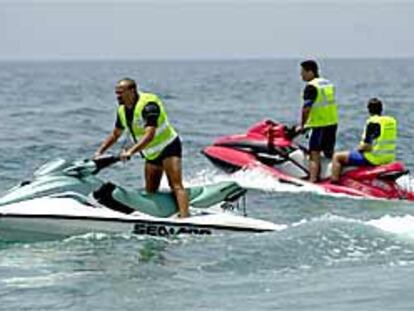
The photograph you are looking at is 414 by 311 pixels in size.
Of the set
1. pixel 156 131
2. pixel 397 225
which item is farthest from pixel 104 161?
pixel 397 225

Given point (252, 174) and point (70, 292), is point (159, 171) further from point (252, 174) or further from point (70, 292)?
point (252, 174)

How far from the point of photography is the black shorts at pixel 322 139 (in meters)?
13.5

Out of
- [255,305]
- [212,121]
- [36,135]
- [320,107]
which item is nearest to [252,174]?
[320,107]

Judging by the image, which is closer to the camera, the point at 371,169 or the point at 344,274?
the point at 344,274

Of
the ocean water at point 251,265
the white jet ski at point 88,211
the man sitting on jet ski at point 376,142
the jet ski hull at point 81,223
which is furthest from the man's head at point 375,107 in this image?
the jet ski hull at point 81,223

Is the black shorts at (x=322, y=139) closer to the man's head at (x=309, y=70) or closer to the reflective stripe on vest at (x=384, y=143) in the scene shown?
the reflective stripe on vest at (x=384, y=143)

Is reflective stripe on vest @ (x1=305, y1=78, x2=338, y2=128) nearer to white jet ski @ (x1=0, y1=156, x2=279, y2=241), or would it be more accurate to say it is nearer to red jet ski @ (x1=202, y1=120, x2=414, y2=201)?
red jet ski @ (x1=202, y1=120, x2=414, y2=201)

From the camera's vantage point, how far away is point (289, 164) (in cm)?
1412

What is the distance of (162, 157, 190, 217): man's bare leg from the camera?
10.2 meters

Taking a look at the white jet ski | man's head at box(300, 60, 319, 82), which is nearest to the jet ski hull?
the white jet ski

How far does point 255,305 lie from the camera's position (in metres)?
7.79

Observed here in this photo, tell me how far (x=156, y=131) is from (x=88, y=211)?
37.5 inches

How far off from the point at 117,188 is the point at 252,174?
13.9 ft

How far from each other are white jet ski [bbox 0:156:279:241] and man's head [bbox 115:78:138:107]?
1.87 feet
